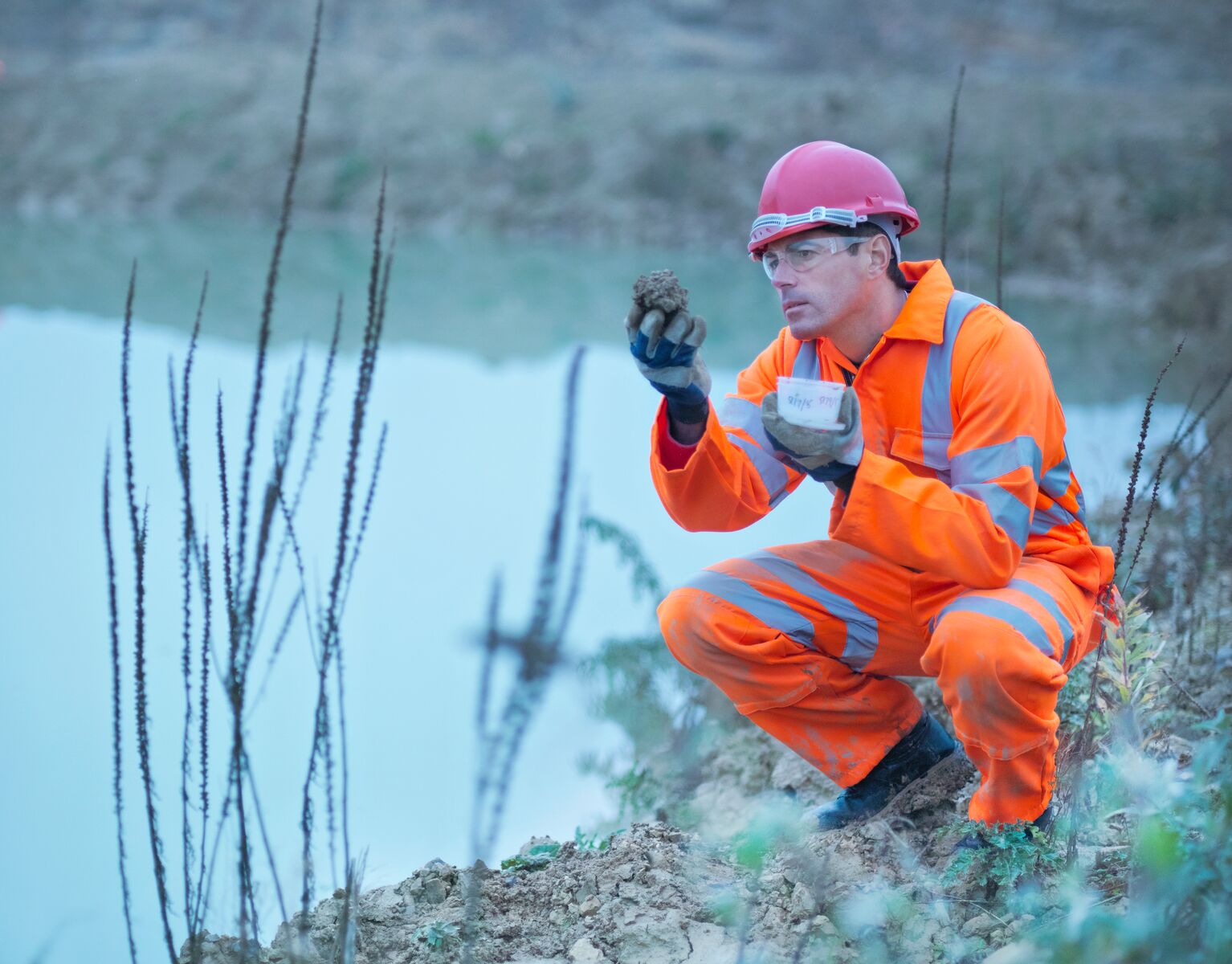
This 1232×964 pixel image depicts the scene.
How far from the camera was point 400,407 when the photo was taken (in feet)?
22.9

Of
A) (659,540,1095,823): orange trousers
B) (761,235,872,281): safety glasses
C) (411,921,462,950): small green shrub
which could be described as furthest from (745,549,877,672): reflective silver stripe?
(411,921,462,950): small green shrub

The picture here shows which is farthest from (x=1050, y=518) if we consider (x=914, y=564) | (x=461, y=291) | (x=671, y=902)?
(x=461, y=291)

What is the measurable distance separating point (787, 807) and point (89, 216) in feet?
61.4

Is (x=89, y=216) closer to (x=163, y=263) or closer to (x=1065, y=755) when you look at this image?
(x=163, y=263)

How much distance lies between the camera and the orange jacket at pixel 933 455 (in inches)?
75.6

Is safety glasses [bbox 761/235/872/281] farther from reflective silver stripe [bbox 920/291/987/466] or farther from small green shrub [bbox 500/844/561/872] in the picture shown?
small green shrub [bbox 500/844/561/872]

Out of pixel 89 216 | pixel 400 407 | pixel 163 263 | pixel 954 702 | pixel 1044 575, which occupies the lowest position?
pixel 954 702

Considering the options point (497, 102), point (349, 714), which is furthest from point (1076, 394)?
point (497, 102)

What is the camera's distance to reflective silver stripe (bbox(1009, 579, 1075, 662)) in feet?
6.54

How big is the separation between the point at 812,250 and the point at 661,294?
0.42 metres

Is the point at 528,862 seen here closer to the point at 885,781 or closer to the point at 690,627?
the point at 690,627

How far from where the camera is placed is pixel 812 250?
2174 millimetres

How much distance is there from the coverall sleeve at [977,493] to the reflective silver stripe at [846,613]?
351 millimetres

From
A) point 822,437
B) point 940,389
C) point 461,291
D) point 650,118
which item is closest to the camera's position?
point 822,437
